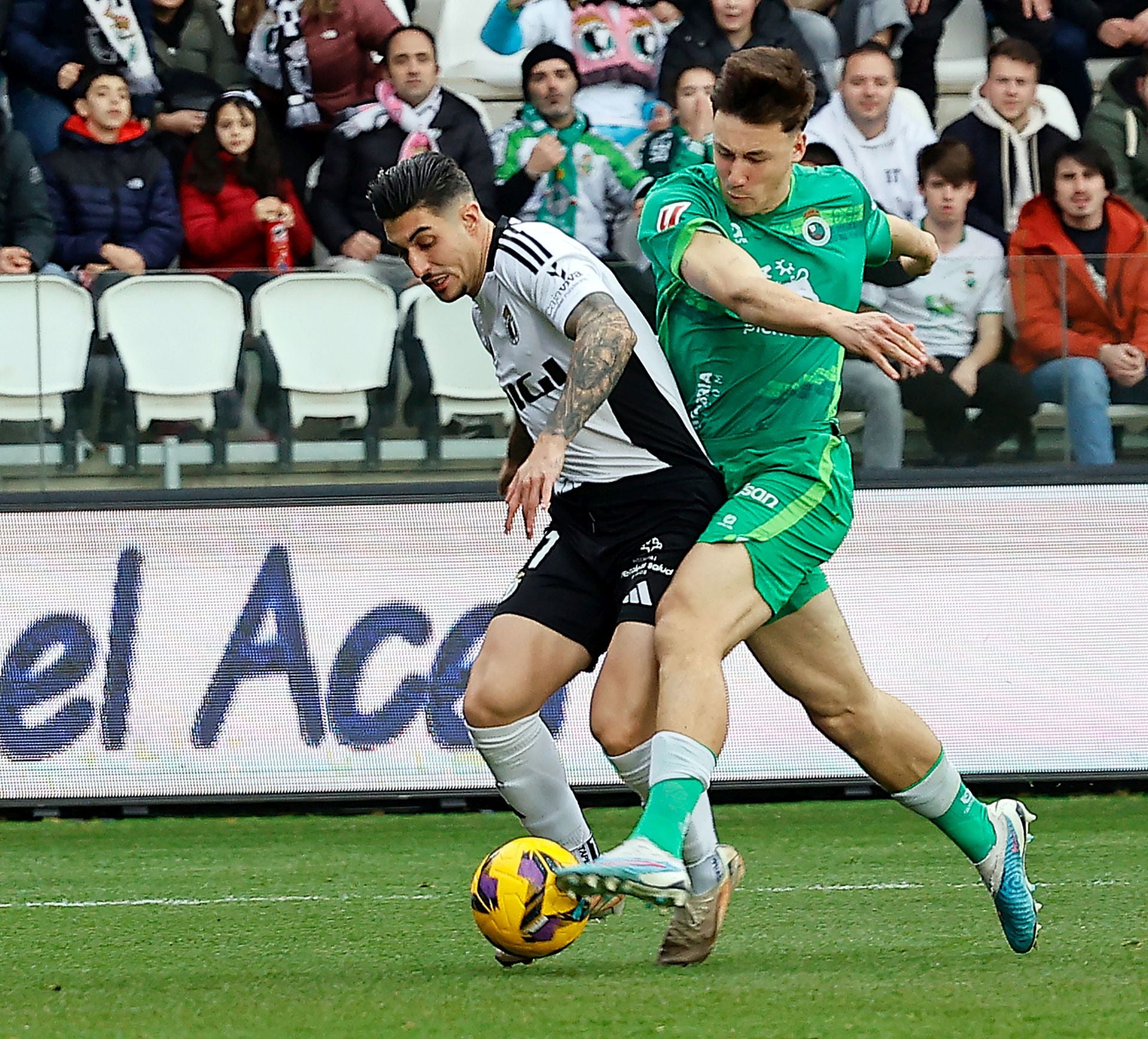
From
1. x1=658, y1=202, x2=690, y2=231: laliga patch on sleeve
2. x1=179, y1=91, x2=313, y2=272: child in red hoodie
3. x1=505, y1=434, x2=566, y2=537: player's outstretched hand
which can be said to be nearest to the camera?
x1=505, y1=434, x2=566, y2=537: player's outstretched hand

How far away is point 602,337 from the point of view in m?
4.38

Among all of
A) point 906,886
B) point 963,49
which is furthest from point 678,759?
point 963,49

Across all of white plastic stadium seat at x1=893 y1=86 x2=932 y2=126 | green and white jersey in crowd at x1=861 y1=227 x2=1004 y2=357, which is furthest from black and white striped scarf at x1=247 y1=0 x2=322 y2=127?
green and white jersey in crowd at x1=861 y1=227 x2=1004 y2=357

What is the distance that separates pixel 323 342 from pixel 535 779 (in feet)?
13.4

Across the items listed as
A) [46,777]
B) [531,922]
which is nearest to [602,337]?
[531,922]

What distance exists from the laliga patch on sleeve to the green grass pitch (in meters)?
1.77

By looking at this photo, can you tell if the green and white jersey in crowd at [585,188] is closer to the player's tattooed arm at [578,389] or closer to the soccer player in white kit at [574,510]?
the soccer player in white kit at [574,510]

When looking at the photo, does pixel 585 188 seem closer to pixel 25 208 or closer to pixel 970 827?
pixel 25 208

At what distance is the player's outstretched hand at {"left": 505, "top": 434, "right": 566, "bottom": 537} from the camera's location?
412cm

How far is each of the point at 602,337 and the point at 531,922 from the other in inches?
53.5

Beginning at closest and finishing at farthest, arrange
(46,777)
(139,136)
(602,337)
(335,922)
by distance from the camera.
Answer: (602,337)
(335,922)
(46,777)
(139,136)

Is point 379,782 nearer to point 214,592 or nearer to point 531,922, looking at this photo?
point 214,592

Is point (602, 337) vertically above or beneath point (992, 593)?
above

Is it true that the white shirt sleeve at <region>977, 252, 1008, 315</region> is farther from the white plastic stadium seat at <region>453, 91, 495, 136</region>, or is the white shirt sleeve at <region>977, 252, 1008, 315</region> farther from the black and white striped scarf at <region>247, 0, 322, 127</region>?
the black and white striped scarf at <region>247, 0, 322, 127</region>
